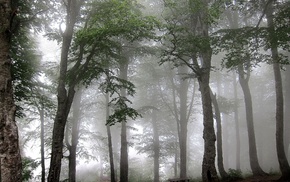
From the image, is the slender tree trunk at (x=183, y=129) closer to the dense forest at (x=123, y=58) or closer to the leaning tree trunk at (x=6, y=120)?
the dense forest at (x=123, y=58)

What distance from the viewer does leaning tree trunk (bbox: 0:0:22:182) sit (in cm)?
548

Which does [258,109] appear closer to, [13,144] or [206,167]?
[206,167]

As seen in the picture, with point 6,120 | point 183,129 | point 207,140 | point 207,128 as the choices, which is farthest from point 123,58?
point 183,129

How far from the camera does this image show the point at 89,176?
24.5 meters

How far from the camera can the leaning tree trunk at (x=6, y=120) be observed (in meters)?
5.48

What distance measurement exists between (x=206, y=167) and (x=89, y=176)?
1835 centimetres

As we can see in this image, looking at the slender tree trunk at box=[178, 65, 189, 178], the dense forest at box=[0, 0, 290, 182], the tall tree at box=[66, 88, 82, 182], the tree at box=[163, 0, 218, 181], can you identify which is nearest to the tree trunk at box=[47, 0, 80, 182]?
the dense forest at box=[0, 0, 290, 182]

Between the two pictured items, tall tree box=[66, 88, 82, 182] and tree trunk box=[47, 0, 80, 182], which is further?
tall tree box=[66, 88, 82, 182]

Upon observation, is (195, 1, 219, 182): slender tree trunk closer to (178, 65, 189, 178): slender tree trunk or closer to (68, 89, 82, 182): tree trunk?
(178, 65, 189, 178): slender tree trunk

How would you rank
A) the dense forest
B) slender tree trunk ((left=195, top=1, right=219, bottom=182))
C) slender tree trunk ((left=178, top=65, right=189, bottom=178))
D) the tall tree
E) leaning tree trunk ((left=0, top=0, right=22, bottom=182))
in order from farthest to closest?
slender tree trunk ((left=178, top=65, right=189, bottom=178))
the tall tree
slender tree trunk ((left=195, top=1, right=219, bottom=182))
the dense forest
leaning tree trunk ((left=0, top=0, right=22, bottom=182))

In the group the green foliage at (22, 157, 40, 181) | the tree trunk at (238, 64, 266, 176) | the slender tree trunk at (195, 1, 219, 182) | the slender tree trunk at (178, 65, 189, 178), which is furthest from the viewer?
the slender tree trunk at (178, 65, 189, 178)

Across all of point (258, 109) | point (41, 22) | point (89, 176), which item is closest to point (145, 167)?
point (89, 176)

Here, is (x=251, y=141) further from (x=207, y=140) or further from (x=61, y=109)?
(x=61, y=109)


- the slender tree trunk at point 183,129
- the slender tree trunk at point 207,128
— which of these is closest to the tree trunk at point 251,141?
the slender tree trunk at point 207,128
